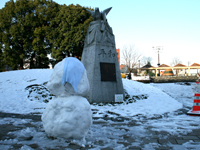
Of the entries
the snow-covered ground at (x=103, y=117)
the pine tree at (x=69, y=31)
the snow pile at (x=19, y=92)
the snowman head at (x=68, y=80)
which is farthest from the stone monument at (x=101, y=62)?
the pine tree at (x=69, y=31)

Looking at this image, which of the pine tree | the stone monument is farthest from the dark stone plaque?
the pine tree

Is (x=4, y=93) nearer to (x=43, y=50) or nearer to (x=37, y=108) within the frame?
(x=37, y=108)

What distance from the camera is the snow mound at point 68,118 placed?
10.3ft

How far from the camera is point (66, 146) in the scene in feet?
9.70

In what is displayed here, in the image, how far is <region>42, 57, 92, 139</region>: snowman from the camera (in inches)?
124

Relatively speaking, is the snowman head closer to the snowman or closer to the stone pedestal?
the snowman

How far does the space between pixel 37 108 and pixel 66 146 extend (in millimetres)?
4063

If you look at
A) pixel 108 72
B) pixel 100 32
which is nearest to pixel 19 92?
pixel 108 72

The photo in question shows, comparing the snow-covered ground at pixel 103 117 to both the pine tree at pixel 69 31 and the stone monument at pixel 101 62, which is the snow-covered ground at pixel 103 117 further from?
the pine tree at pixel 69 31

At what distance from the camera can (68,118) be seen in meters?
3.13

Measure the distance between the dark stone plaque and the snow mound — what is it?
4.51 m

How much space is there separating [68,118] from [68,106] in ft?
0.71

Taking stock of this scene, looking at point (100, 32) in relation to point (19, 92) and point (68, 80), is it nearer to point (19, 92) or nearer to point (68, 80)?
point (19, 92)

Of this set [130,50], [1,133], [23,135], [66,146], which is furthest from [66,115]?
[130,50]
